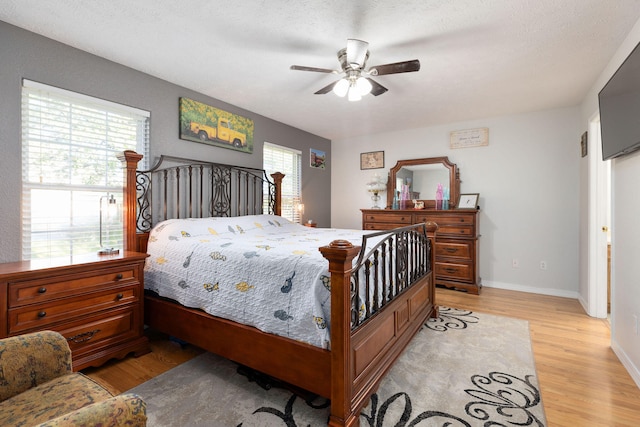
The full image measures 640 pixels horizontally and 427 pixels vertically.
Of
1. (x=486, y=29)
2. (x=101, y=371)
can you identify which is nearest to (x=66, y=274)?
(x=101, y=371)

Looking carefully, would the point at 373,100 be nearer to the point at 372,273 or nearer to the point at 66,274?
the point at 372,273

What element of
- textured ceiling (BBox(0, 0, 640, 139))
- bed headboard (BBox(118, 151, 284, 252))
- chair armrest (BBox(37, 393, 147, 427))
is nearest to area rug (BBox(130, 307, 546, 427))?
chair armrest (BBox(37, 393, 147, 427))

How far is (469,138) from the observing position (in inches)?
179

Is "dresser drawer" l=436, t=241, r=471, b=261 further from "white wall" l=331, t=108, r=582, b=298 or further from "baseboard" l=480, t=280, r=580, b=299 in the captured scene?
"baseboard" l=480, t=280, r=580, b=299

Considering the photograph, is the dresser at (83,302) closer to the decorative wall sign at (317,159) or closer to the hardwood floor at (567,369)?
the hardwood floor at (567,369)

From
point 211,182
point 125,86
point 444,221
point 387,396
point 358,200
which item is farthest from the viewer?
point 358,200

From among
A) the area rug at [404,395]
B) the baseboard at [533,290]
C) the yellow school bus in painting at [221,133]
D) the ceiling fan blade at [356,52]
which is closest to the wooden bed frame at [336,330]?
the area rug at [404,395]

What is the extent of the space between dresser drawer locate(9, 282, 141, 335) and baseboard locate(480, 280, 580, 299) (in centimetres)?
446

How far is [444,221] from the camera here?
171 inches

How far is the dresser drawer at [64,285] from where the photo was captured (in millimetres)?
1858

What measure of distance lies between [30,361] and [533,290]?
5052mm

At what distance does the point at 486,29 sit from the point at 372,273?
1.91m

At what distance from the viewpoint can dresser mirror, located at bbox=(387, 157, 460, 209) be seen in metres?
4.64

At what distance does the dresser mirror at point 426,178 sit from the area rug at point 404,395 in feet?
8.45
